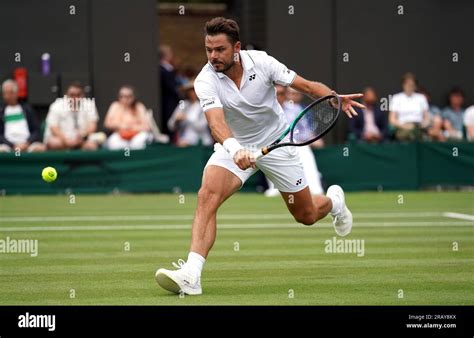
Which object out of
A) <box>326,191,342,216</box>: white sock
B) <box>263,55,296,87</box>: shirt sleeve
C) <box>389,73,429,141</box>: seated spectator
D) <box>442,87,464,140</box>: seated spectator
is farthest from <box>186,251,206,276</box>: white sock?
<box>442,87,464,140</box>: seated spectator

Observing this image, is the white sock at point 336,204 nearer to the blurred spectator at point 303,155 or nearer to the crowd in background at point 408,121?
the blurred spectator at point 303,155

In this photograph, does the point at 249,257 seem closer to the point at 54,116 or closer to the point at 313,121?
the point at 313,121

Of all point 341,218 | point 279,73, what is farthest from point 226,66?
point 341,218

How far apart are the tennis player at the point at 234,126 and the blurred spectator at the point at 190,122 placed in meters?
11.5

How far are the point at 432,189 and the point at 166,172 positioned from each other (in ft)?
16.9

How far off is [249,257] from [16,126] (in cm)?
937

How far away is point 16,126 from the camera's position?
19.7 metres

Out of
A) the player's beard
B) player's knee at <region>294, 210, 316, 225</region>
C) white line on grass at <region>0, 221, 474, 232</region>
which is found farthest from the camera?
white line on grass at <region>0, 221, 474, 232</region>

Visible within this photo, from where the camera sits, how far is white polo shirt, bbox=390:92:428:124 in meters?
21.0

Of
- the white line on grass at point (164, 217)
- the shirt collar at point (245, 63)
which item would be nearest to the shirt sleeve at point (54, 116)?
the white line on grass at point (164, 217)

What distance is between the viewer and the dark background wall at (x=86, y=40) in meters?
22.9

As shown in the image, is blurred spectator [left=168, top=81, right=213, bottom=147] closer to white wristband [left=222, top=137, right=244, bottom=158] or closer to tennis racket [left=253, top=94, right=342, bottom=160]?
tennis racket [left=253, top=94, right=342, bottom=160]
